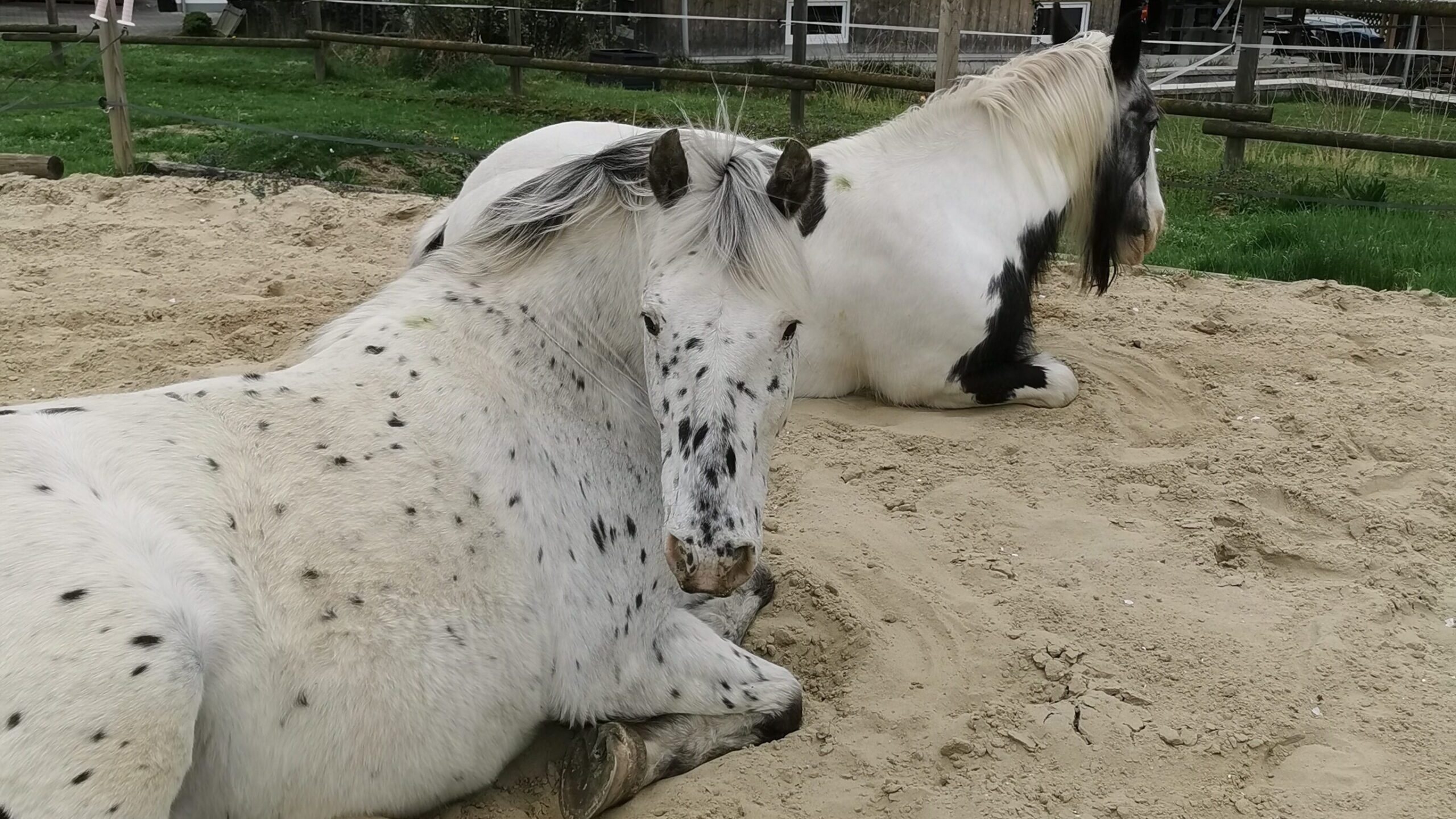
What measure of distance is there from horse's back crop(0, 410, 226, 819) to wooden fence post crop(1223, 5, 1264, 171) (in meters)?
9.64

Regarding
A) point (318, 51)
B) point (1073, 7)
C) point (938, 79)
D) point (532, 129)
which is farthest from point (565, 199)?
point (1073, 7)

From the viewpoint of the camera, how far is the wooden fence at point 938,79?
8.25 metres

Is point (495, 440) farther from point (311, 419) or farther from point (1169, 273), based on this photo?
point (1169, 273)

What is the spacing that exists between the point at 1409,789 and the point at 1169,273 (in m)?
4.57

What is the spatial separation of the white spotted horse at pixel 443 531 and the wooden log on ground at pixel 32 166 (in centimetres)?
634

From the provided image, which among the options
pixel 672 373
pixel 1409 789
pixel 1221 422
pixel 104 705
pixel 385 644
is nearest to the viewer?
pixel 104 705

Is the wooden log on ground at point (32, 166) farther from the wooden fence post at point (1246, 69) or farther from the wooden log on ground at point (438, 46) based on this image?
the wooden fence post at point (1246, 69)

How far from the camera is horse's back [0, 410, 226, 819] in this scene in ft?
5.96

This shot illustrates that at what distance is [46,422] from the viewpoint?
2.20 metres

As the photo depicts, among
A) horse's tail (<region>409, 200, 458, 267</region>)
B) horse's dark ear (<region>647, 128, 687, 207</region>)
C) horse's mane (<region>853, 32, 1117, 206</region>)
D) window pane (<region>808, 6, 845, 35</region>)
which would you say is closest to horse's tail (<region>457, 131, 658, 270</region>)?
horse's dark ear (<region>647, 128, 687, 207</region>)

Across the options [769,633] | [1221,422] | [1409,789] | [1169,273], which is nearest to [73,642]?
[769,633]

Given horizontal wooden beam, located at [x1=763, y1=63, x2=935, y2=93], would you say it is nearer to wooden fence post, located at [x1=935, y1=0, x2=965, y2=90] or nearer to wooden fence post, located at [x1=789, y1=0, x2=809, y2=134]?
wooden fence post, located at [x1=789, y1=0, x2=809, y2=134]

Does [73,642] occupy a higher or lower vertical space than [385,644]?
higher

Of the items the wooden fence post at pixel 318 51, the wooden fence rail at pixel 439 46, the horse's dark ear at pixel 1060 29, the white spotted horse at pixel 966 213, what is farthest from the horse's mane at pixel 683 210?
the wooden fence post at pixel 318 51
